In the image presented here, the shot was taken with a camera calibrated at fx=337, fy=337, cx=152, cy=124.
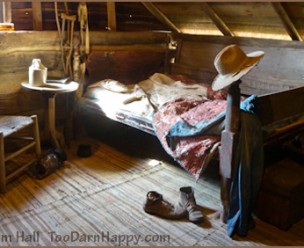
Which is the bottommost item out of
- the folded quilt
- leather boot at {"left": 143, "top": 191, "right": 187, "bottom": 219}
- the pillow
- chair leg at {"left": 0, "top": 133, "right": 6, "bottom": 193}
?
leather boot at {"left": 143, "top": 191, "right": 187, "bottom": 219}

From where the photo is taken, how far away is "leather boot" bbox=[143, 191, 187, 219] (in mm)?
2391

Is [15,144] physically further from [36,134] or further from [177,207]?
[177,207]

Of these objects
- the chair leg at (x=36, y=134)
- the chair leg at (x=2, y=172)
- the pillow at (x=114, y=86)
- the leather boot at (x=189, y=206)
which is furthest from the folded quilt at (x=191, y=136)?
the chair leg at (x=2, y=172)

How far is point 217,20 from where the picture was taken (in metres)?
3.91

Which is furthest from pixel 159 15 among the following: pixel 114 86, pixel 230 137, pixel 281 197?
pixel 281 197

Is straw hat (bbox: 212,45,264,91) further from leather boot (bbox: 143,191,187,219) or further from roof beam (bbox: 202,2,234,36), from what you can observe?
roof beam (bbox: 202,2,234,36)

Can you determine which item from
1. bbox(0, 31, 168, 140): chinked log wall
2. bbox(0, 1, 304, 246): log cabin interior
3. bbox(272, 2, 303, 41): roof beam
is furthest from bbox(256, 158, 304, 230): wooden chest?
bbox(0, 31, 168, 140): chinked log wall

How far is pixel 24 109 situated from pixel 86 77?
2.54ft

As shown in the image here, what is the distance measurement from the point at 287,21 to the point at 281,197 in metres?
1.93

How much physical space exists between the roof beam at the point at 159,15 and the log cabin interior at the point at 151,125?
0.6 inches

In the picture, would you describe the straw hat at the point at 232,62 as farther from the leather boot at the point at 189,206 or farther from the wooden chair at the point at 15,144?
the wooden chair at the point at 15,144

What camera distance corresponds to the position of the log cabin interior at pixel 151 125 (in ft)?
7.28

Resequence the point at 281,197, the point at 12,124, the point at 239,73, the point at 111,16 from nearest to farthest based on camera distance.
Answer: the point at 239,73
the point at 281,197
the point at 12,124
the point at 111,16

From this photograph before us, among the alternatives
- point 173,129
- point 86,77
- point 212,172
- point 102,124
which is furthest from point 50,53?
point 212,172
